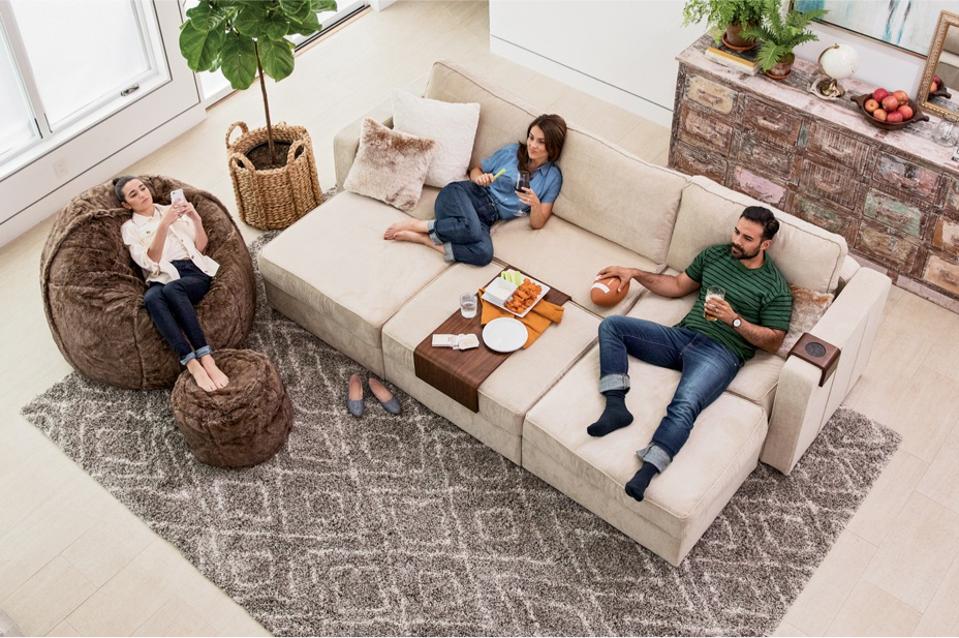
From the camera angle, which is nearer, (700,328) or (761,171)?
(700,328)

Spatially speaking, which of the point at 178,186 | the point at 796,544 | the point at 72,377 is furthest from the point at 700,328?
the point at 72,377

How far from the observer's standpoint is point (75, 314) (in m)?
4.52

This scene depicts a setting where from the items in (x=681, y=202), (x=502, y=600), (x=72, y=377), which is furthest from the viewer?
(x=72, y=377)

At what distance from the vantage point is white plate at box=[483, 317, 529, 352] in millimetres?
4387

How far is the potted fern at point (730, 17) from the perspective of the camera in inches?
199

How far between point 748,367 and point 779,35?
177 cm

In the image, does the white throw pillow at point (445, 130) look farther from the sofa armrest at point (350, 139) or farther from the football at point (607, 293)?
the football at point (607, 293)

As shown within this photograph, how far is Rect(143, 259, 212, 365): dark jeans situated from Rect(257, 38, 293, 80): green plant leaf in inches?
44.4

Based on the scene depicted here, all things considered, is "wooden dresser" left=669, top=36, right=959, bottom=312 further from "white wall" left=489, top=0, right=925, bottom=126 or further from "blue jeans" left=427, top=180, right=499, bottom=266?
"blue jeans" left=427, top=180, right=499, bottom=266

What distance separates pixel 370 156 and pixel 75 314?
1530 millimetres

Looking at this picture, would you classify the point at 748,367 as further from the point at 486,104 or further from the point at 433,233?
the point at 486,104

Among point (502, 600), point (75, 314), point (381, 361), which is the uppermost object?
point (75, 314)

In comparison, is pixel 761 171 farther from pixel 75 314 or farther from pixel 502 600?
pixel 75 314

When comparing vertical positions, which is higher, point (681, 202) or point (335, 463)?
point (681, 202)
